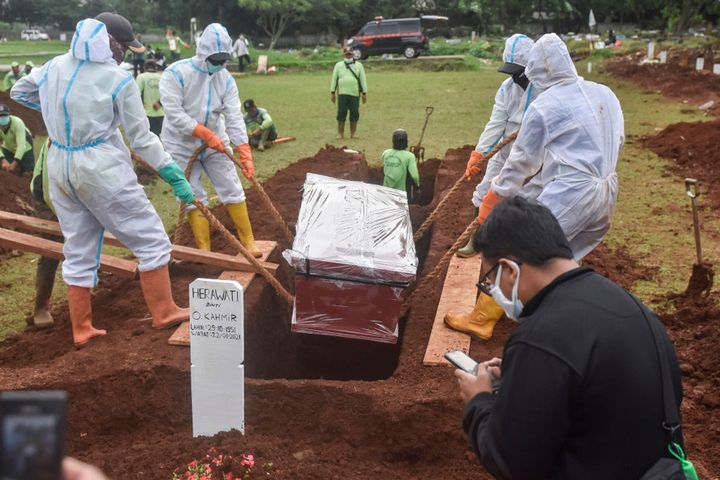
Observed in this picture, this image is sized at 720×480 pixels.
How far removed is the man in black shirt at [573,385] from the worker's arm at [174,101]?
4.32 metres

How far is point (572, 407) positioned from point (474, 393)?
1.52ft

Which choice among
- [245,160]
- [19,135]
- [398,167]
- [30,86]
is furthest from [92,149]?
[19,135]

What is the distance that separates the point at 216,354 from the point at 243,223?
120 inches

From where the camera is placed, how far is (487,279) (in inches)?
98.0

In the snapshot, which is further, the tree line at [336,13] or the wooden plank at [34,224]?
the tree line at [336,13]

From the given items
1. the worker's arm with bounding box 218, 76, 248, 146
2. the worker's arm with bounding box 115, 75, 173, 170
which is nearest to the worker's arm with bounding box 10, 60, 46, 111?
the worker's arm with bounding box 115, 75, 173, 170

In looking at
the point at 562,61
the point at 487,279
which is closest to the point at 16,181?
the point at 562,61

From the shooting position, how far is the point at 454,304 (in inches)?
206

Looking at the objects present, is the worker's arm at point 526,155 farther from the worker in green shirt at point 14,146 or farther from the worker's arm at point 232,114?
the worker in green shirt at point 14,146

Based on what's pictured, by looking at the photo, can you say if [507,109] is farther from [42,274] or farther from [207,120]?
[42,274]

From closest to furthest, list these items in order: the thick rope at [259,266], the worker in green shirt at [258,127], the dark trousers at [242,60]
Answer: the thick rope at [259,266]
the worker in green shirt at [258,127]
the dark trousers at [242,60]

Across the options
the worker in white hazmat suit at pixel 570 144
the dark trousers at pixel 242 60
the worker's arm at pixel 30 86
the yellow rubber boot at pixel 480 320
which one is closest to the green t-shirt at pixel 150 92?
the worker's arm at pixel 30 86

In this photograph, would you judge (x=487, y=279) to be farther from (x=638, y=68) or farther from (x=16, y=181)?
(x=638, y=68)

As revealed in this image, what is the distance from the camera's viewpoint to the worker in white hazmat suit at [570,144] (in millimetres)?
4078
